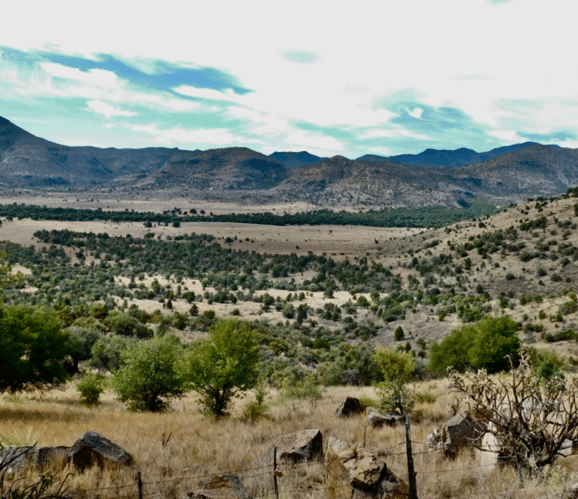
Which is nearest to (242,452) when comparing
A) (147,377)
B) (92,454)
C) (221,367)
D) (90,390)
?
(92,454)

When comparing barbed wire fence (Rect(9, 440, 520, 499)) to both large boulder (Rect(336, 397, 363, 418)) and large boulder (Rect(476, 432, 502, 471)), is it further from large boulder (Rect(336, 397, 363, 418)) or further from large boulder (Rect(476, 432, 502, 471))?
large boulder (Rect(336, 397, 363, 418))

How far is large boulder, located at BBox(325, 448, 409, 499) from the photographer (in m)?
9.05

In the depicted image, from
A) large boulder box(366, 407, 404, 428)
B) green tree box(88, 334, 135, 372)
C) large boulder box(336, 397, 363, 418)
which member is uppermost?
large boulder box(366, 407, 404, 428)

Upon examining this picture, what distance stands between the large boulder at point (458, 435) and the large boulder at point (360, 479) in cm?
281

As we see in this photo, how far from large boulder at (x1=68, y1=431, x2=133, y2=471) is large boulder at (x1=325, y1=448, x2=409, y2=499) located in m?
4.89

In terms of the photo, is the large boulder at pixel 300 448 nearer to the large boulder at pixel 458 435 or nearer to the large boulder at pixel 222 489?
the large boulder at pixel 222 489

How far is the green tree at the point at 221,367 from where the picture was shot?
18.3m

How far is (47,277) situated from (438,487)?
307 feet

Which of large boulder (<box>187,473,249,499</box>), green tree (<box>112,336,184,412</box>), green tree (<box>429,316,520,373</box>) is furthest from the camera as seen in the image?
green tree (<box>429,316,520,373</box>)

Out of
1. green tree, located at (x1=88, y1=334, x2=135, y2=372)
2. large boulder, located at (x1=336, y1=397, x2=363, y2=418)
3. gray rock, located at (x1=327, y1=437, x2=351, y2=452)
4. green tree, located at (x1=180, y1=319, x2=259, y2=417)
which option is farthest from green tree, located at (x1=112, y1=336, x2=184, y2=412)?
green tree, located at (x1=88, y1=334, x2=135, y2=372)

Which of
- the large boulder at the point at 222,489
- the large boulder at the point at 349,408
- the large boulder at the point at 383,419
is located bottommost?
the large boulder at the point at 349,408

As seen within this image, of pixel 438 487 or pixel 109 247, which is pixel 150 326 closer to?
pixel 438 487

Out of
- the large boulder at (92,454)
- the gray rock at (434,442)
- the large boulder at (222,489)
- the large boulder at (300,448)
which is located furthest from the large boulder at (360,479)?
the large boulder at (92,454)

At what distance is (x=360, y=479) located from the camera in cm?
912
